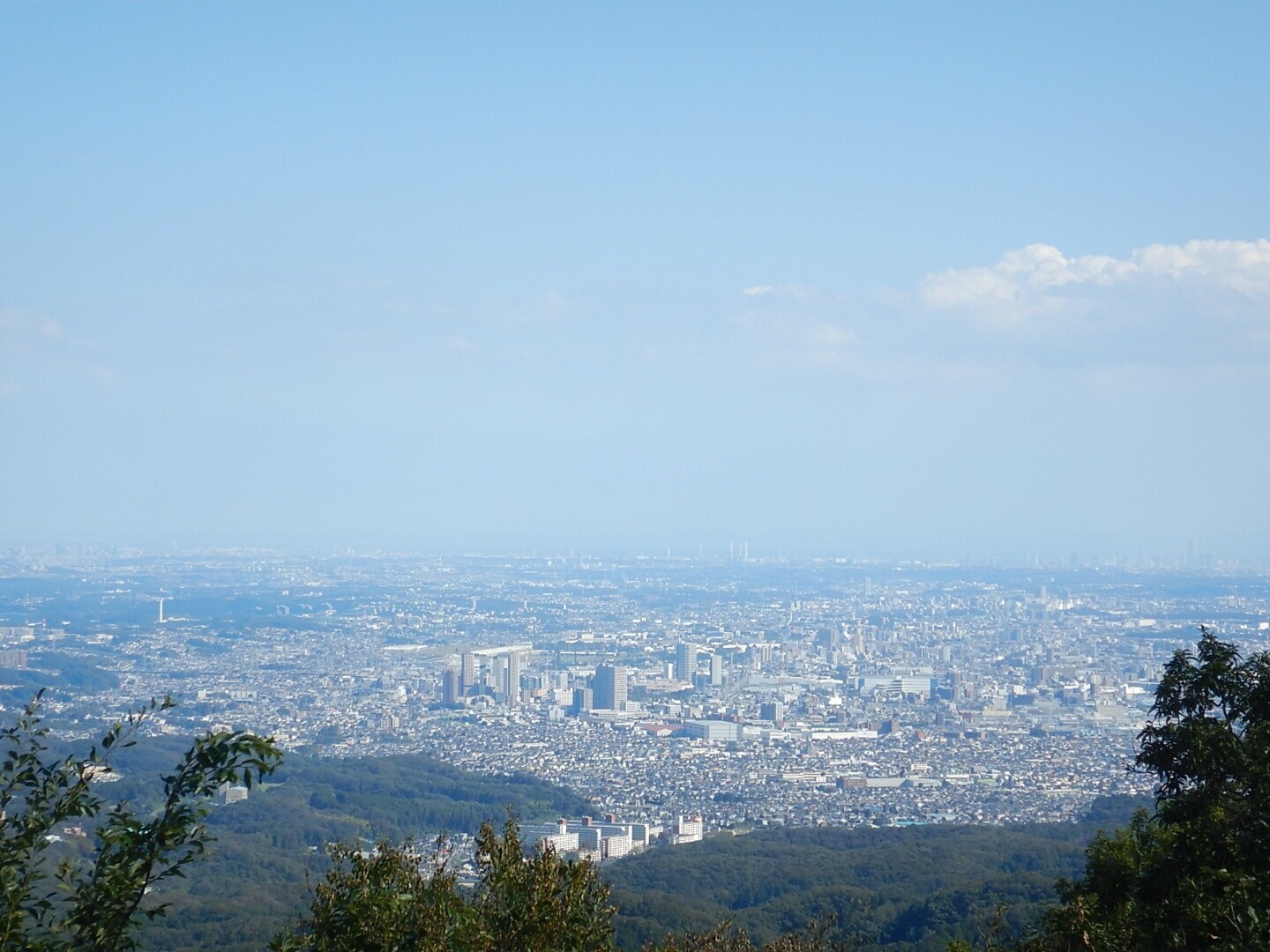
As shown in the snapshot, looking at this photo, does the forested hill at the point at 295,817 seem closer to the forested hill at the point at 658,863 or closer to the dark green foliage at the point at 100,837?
the forested hill at the point at 658,863

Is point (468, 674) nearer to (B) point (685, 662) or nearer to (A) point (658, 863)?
(B) point (685, 662)

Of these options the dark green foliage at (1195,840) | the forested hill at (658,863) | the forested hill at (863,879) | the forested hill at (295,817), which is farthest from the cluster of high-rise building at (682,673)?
the dark green foliage at (1195,840)

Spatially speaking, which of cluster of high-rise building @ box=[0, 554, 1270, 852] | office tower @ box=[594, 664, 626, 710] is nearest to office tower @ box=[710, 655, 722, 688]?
→ cluster of high-rise building @ box=[0, 554, 1270, 852]

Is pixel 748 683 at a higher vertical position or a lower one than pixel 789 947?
lower

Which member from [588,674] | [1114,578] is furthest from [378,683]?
[1114,578]

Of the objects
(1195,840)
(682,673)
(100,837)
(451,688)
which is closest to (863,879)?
(1195,840)

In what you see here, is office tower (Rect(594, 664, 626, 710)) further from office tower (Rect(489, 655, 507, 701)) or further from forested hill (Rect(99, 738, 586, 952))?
forested hill (Rect(99, 738, 586, 952))

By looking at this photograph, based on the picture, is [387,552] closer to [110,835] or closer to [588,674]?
[588,674]
